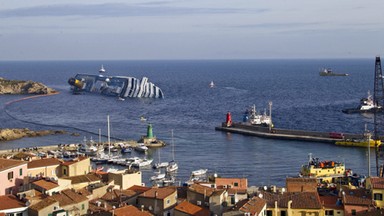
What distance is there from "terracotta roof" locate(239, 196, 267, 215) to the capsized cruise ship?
3502 inches

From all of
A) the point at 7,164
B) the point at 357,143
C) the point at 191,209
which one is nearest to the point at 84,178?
the point at 7,164

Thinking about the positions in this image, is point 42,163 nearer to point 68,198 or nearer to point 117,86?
point 68,198

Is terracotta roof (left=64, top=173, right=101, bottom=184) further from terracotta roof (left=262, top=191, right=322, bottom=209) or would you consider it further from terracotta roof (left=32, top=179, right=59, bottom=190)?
terracotta roof (left=262, top=191, right=322, bottom=209)

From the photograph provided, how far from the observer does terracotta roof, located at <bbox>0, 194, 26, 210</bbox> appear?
19.3m

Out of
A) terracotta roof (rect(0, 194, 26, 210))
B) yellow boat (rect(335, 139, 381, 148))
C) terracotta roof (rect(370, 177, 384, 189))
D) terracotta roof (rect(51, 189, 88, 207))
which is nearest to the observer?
terracotta roof (rect(0, 194, 26, 210))

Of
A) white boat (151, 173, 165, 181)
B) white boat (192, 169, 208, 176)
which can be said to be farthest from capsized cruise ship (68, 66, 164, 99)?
white boat (151, 173, 165, 181)

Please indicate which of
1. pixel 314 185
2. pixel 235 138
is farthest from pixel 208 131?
pixel 314 185

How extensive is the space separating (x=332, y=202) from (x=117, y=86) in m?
96.5

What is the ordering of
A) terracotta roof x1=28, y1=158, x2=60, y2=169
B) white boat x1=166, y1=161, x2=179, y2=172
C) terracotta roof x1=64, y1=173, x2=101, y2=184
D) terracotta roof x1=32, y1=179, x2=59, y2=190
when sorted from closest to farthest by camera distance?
terracotta roof x1=32, y1=179, x2=59, y2=190, terracotta roof x1=64, y1=173, x2=101, y2=184, terracotta roof x1=28, y1=158, x2=60, y2=169, white boat x1=166, y1=161, x2=179, y2=172

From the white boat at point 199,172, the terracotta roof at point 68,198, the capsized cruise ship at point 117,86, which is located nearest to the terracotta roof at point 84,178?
the terracotta roof at point 68,198

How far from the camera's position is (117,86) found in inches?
4545

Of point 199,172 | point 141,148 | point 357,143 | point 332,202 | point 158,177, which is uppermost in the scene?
point 332,202

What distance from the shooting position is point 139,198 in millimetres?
21016

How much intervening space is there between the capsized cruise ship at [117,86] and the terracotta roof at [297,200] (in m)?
87.5
